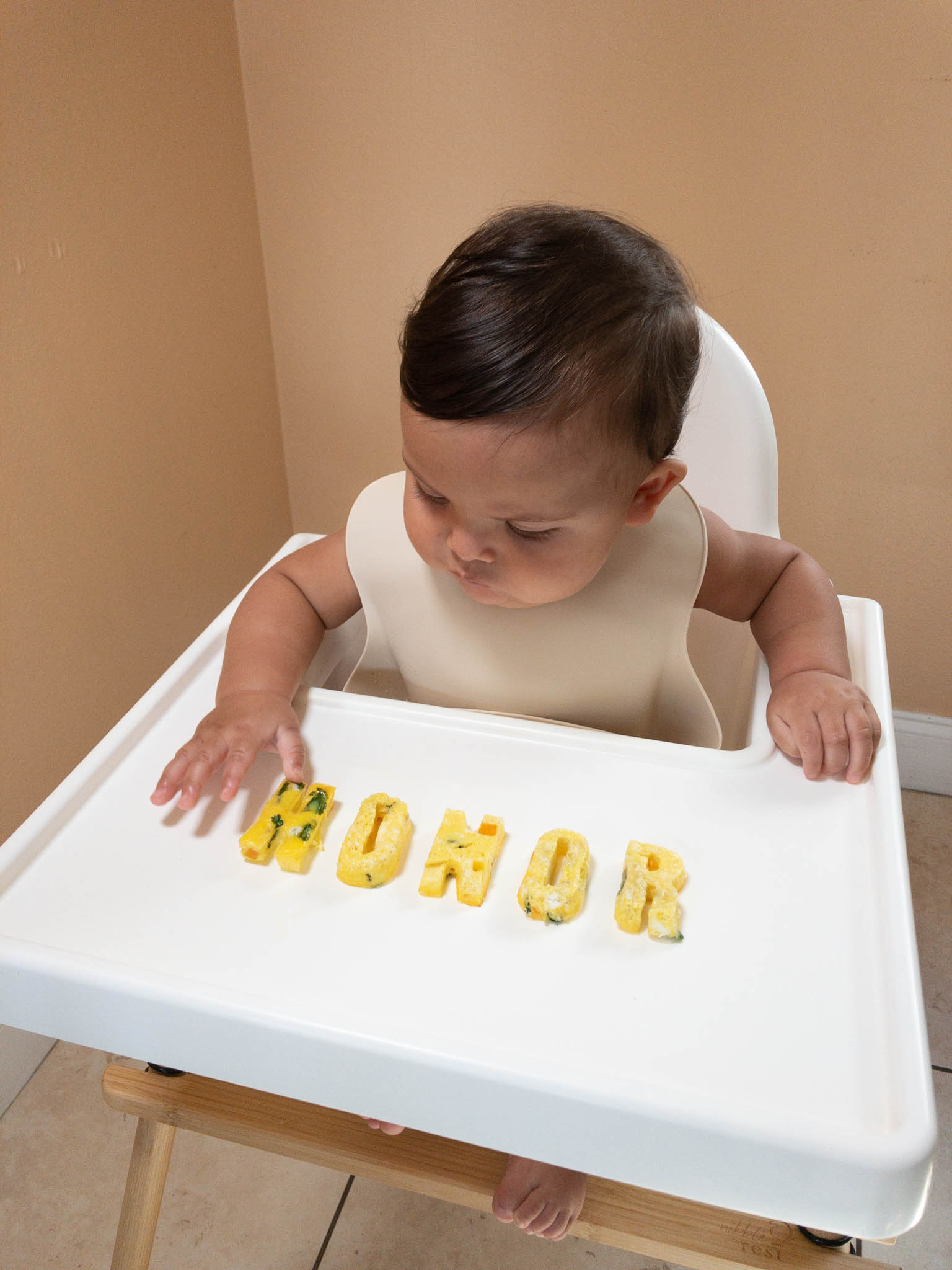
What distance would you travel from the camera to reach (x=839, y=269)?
1.12 m

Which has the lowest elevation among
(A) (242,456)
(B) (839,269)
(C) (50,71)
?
(A) (242,456)

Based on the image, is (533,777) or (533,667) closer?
(533,777)

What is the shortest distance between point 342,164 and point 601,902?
3.39ft

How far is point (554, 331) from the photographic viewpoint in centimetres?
52

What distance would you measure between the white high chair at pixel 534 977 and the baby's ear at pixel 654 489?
0.15m

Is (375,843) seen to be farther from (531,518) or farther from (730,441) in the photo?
(730,441)

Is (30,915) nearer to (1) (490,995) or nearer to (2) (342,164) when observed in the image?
(1) (490,995)

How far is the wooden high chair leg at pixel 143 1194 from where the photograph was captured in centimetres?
69

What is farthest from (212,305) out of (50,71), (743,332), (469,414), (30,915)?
(30,915)

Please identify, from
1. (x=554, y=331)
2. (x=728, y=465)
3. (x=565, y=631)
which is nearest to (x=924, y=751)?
(x=728, y=465)

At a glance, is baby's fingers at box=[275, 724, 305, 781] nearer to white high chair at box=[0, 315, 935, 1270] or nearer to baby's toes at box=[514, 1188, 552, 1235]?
white high chair at box=[0, 315, 935, 1270]

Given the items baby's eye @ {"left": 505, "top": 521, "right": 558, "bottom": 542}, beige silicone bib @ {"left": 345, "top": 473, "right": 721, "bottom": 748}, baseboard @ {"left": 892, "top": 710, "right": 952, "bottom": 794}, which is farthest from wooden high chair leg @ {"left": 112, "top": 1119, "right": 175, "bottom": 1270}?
baseboard @ {"left": 892, "top": 710, "right": 952, "bottom": 794}

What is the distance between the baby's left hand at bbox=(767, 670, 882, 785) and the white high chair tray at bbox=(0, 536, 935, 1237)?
12 millimetres

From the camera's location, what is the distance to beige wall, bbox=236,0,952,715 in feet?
3.41
